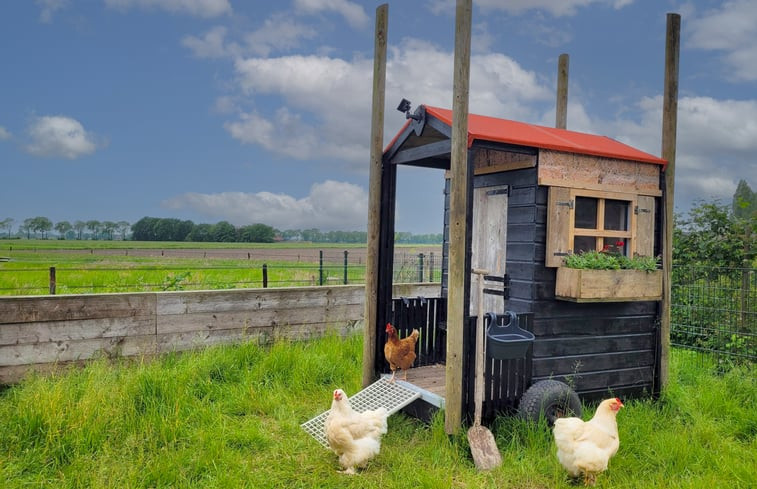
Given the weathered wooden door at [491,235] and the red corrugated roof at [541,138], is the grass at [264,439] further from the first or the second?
the red corrugated roof at [541,138]

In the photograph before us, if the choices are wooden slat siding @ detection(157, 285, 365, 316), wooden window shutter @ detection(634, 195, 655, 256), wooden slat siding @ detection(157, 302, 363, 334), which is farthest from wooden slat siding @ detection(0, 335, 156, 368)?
wooden window shutter @ detection(634, 195, 655, 256)

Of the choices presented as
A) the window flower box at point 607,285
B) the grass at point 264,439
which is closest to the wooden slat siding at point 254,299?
the grass at point 264,439

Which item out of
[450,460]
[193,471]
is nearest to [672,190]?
[450,460]

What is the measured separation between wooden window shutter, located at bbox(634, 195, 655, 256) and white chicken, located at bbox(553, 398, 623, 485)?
2281 millimetres

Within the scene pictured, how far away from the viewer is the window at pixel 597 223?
481cm

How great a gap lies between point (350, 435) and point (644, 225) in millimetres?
3729

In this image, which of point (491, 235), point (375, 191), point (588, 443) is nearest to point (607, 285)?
point (491, 235)

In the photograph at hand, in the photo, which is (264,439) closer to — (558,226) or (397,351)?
(397,351)

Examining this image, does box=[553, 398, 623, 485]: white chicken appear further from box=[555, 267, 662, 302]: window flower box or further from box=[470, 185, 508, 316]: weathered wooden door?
box=[470, 185, 508, 316]: weathered wooden door

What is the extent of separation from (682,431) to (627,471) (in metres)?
1.09

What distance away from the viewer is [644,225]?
17.8 ft

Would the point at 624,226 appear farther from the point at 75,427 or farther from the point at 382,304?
the point at 75,427

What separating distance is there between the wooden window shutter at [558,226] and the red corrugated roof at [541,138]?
1.44 ft

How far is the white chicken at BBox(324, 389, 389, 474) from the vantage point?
375cm
